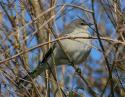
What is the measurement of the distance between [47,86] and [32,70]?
1.11 ft

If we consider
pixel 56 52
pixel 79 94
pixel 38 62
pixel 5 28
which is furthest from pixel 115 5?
pixel 56 52

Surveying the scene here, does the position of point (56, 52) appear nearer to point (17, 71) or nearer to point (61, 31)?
point (61, 31)

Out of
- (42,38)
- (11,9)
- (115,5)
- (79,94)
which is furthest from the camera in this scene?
(42,38)

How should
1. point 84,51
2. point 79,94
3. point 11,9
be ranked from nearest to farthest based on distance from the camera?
1. point 79,94
2. point 11,9
3. point 84,51

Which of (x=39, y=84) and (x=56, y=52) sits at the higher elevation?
(x=56, y=52)

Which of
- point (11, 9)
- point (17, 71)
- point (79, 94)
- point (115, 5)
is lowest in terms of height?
point (79, 94)

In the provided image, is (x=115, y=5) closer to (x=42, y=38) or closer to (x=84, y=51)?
(x=42, y=38)

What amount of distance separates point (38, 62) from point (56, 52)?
503 millimetres

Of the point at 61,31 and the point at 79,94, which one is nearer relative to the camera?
the point at 79,94

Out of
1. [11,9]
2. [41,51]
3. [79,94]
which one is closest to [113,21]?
[79,94]

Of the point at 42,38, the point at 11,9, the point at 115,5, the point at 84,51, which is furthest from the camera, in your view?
the point at 84,51

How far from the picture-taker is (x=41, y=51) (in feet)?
13.2

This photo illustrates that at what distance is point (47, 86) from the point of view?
336cm

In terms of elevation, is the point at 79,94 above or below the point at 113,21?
below
